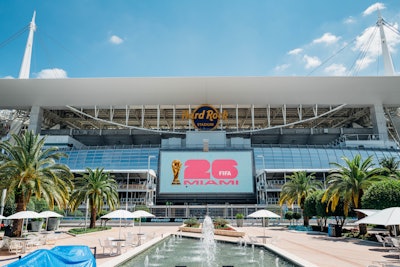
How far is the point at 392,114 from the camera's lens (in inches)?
3297

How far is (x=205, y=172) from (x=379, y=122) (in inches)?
1817

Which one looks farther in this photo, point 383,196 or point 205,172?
point 205,172

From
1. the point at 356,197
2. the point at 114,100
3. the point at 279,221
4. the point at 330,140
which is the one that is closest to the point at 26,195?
the point at 356,197

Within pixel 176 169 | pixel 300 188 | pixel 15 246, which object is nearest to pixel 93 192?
pixel 15 246

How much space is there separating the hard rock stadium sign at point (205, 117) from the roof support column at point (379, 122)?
125 feet

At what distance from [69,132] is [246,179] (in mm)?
50767

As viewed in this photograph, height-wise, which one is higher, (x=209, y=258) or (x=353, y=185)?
(x=353, y=185)

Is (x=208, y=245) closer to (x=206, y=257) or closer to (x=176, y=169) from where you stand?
(x=206, y=257)

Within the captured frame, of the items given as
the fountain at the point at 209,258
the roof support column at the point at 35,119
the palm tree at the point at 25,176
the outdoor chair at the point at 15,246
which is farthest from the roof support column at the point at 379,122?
the roof support column at the point at 35,119

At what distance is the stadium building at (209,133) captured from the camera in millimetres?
65500

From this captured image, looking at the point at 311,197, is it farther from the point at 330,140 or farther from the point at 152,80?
the point at 330,140

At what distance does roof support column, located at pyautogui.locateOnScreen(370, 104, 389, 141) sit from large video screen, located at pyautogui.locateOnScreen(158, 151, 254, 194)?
33975 mm

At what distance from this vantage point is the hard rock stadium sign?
7300 cm

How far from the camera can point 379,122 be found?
7538 cm
